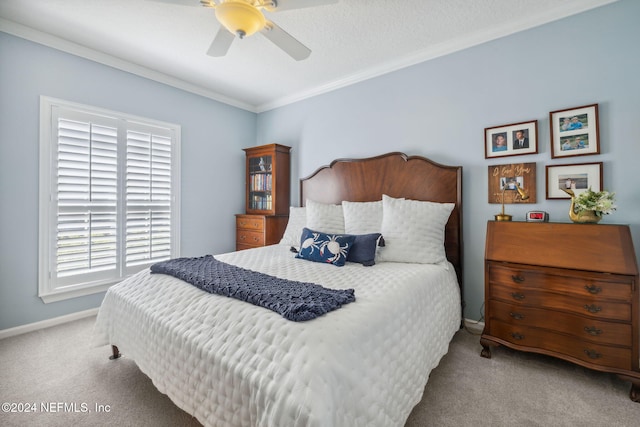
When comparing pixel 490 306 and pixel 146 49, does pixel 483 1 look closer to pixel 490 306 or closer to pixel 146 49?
pixel 490 306

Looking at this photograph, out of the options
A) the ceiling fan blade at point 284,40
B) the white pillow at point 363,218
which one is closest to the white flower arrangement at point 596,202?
the white pillow at point 363,218

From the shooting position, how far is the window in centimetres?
260

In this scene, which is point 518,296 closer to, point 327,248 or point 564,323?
point 564,323

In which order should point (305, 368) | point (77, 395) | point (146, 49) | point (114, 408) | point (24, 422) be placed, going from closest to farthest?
point (305, 368)
point (24, 422)
point (114, 408)
point (77, 395)
point (146, 49)

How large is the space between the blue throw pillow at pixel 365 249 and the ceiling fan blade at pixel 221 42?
5.75 feet

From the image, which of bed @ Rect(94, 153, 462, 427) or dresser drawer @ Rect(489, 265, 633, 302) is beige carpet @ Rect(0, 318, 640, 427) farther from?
dresser drawer @ Rect(489, 265, 633, 302)

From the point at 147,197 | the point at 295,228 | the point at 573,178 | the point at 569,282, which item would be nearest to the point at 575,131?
the point at 573,178

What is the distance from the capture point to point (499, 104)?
8.01ft

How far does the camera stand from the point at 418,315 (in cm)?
161

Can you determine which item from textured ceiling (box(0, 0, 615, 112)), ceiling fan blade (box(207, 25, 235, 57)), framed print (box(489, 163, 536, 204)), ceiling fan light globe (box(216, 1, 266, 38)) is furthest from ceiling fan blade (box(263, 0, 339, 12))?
framed print (box(489, 163, 536, 204))

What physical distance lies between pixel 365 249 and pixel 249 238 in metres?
2.10

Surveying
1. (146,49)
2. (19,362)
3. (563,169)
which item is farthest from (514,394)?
(146,49)

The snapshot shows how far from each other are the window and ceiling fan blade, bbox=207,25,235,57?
1649mm

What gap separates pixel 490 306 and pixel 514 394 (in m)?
0.58
